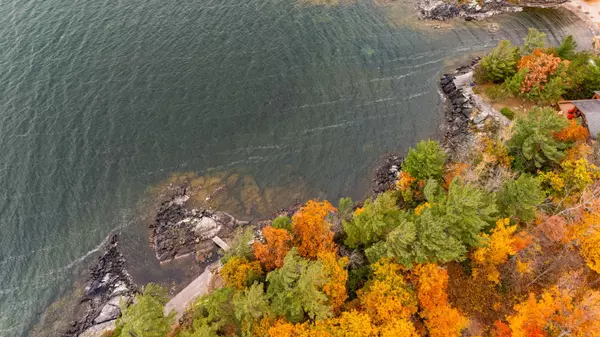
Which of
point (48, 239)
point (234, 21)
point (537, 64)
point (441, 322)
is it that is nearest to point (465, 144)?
point (537, 64)

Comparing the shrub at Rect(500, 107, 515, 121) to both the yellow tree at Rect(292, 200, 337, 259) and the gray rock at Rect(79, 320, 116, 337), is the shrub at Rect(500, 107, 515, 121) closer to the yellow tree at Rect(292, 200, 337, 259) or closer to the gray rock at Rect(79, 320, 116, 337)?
the yellow tree at Rect(292, 200, 337, 259)

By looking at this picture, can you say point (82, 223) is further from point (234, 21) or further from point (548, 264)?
point (548, 264)

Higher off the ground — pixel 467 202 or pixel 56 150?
pixel 467 202

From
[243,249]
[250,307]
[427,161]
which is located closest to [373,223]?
[427,161]

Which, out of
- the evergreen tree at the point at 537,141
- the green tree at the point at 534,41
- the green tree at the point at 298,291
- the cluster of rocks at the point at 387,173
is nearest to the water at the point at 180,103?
the cluster of rocks at the point at 387,173

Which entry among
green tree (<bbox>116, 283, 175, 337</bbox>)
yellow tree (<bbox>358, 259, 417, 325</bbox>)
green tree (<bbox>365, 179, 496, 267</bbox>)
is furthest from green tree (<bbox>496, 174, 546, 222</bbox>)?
green tree (<bbox>116, 283, 175, 337</bbox>)

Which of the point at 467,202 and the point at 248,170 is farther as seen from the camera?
the point at 248,170

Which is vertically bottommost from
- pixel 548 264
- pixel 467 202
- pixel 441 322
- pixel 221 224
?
pixel 221 224

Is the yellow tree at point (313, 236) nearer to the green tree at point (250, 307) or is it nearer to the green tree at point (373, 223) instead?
the green tree at point (373, 223)
